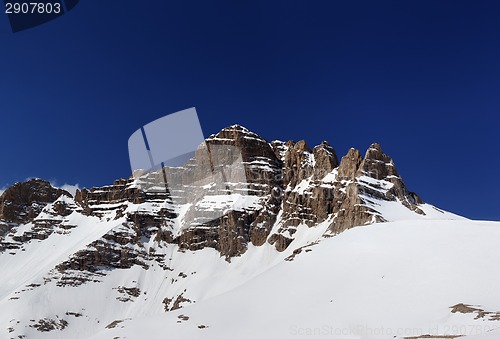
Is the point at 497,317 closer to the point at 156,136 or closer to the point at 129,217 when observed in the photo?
the point at 156,136

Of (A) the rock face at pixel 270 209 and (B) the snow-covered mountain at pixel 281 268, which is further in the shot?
(A) the rock face at pixel 270 209

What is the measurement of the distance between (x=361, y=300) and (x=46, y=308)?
13128 cm

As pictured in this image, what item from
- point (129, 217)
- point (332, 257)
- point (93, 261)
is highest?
point (129, 217)

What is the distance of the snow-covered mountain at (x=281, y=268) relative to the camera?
40594 millimetres

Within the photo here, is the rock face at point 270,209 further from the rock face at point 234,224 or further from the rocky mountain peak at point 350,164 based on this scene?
the rock face at point 234,224

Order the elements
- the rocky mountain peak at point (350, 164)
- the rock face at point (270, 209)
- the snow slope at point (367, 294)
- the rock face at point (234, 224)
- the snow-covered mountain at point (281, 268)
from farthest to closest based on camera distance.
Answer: the rocky mountain peak at point (350, 164)
the rock face at point (270, 209)
the rock face at point (234, 224)
the snow-covered mountain at point (281, 268)
the snow slope at point (367, 294)

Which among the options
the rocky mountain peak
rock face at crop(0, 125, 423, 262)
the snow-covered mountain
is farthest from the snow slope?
the rocky mountain peak

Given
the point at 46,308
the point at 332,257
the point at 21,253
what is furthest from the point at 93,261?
the point at 332,257

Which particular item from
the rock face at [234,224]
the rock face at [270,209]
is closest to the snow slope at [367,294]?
the rock face at [234,224]

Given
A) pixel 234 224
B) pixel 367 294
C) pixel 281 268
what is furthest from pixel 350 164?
pixel 367 294

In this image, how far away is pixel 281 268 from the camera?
58344 mm

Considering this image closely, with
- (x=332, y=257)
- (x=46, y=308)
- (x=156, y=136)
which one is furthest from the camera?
(x=46, y=308)

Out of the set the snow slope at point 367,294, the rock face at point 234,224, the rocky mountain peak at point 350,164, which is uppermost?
the rocky mountain peak at point 350,164

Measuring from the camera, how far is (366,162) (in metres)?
164
